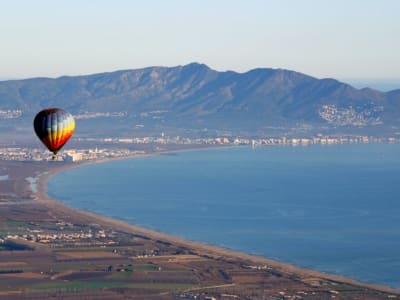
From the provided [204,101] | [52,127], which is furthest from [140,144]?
[52,127]

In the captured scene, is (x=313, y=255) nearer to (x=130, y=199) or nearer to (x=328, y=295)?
(x=328, y=295)

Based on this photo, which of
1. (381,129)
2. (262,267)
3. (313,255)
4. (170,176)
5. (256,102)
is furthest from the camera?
(256,102)

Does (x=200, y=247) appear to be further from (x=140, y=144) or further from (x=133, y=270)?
(x=140, y=144)

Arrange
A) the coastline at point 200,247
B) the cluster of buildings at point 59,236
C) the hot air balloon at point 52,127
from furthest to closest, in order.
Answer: the cluster of buildings at point 59,236 < the coastline at point 200,247 < the hot air balloon at point 52,127

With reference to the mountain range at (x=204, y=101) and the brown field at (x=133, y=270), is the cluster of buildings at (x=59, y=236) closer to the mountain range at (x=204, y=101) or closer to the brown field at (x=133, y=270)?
the brown field at (x=133, y=270)

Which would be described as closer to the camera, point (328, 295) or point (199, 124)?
point (328, 295)

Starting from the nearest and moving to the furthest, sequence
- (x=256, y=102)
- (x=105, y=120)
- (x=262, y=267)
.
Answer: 1. (x=262, y=267)
2. (x=105, y=120)
3. (x=256, y=102)

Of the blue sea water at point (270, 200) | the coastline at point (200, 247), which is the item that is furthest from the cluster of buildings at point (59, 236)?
the blue sea water at point (270, 200)

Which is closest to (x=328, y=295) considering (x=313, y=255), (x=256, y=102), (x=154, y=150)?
(x=313, y=255)
